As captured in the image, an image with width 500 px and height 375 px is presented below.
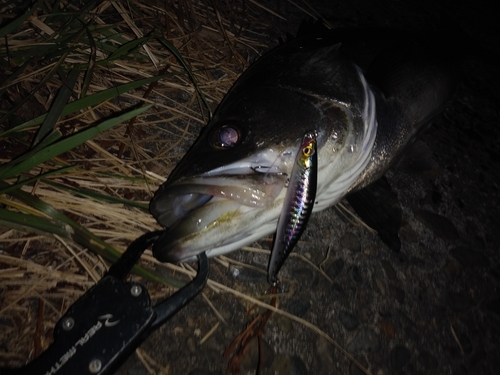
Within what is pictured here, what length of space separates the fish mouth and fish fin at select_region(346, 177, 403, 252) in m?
0.94

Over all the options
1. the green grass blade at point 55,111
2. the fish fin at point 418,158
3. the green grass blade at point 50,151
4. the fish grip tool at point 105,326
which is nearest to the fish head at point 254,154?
the fish grip tool at point 105,326

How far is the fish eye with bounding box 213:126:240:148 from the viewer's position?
1.54 meters

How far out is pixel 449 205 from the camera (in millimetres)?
2721

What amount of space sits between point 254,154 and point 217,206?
291 mm

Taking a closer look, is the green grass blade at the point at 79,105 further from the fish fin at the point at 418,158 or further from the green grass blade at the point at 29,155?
the fish fin at the point at 418,158

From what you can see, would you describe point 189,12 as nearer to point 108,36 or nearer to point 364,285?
point 108,36

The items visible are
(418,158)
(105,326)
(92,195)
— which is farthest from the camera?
(418,158)

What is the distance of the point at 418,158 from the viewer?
8.49 feet

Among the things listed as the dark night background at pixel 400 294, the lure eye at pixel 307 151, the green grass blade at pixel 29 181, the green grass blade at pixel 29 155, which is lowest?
the dark night background at pixel 400 294

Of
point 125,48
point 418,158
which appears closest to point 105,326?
point 125,48

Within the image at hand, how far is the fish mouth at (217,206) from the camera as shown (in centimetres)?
135

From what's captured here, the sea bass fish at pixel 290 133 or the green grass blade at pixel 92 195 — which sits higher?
the sea bass fish at pixel 290 133

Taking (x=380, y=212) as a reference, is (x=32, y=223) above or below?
below

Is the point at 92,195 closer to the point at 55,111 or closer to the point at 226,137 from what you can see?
the point at 55,111
